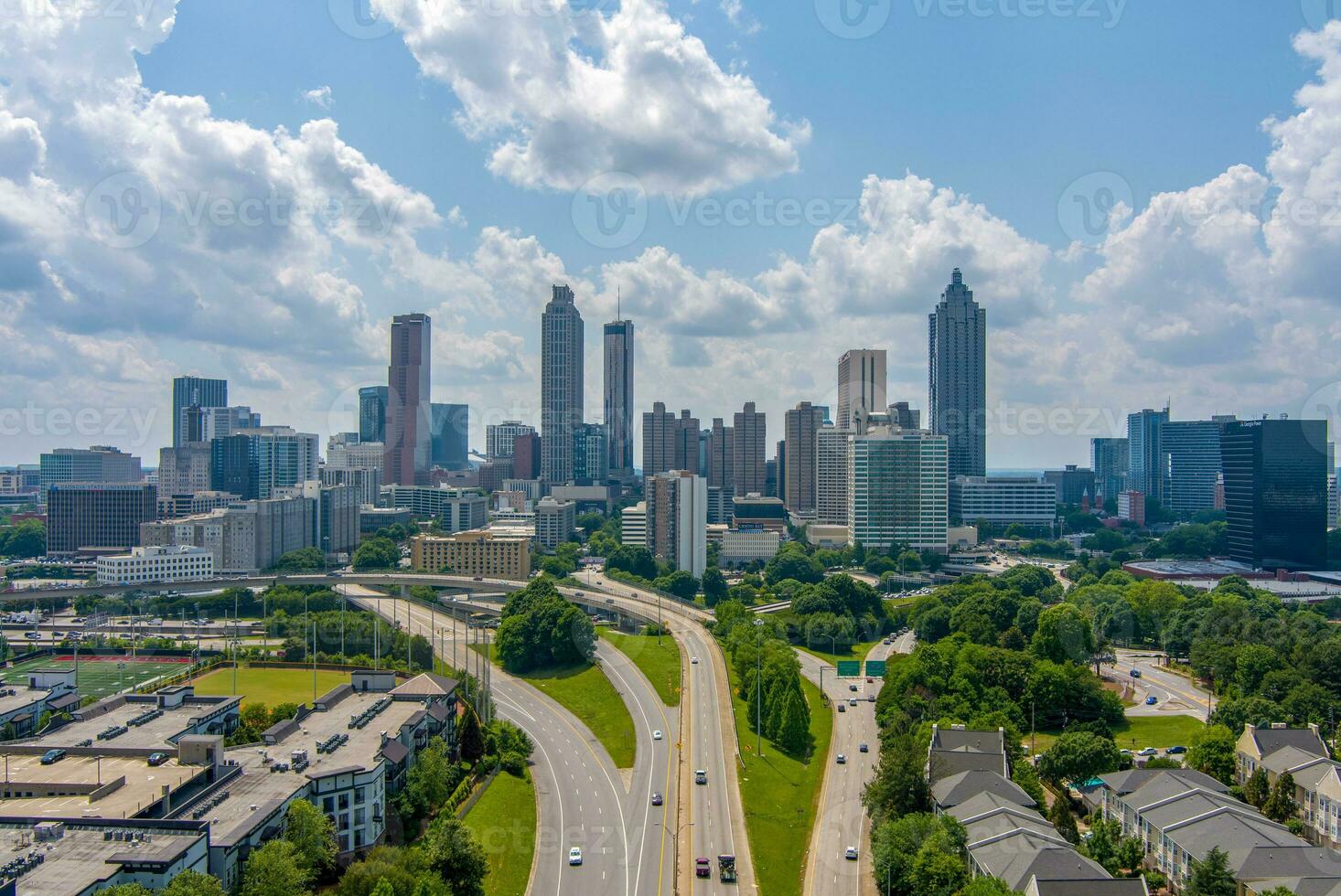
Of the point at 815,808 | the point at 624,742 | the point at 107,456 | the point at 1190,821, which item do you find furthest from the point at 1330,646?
the point at 107,456

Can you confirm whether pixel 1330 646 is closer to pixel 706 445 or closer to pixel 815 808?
pixel 815 808

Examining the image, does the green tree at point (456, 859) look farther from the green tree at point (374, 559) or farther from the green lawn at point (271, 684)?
the green tree at point (374, 559)

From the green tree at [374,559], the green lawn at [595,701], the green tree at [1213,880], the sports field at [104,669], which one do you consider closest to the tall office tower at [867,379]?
the green tree at [374,559]

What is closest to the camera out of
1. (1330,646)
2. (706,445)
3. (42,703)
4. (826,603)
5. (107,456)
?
(42,703)

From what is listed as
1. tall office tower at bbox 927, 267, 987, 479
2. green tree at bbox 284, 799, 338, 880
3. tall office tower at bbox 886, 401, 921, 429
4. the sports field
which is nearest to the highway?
green tree at bbox 284, 799, 338, 880

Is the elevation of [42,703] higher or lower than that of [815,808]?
higher

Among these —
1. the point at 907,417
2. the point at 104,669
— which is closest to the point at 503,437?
the point at 907,417

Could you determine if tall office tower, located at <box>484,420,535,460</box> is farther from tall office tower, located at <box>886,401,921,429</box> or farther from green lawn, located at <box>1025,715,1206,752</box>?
green lawn, located at <box>1025,715,1206,752</box>
